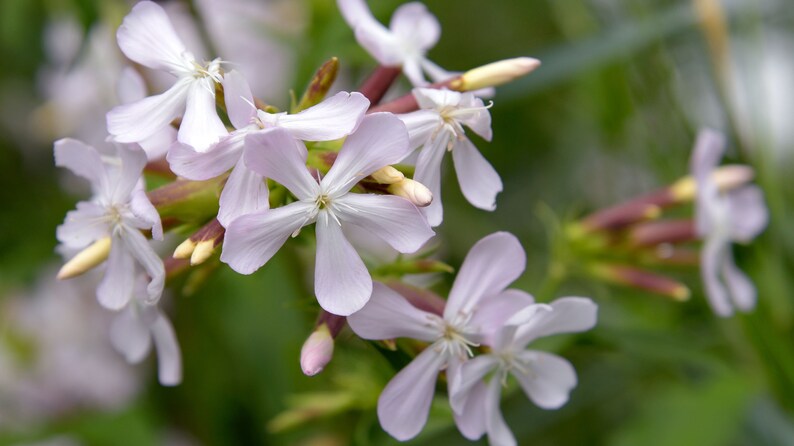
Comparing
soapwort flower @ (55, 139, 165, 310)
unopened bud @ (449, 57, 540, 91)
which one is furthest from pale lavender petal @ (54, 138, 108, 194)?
unopened bud @ (449, 57, 540, 91)

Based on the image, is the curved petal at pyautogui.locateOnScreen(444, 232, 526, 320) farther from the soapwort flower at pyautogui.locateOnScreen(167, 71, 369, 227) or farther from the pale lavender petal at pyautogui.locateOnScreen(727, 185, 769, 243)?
the pale lavender petal at pyautogui.locateOnScreen(727, 185, 769, 243)

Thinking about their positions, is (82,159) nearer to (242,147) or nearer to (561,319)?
(242,147)

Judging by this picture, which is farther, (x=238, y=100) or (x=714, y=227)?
(x=714, y=227)

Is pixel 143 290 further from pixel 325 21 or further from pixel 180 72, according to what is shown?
pixel 325 21

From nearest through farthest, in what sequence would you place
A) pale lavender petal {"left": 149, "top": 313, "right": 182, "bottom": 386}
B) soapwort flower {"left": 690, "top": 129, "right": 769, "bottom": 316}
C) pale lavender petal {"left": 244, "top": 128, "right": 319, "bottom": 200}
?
1. pale lavender petal {"left": 244, "top": 128, "right": 319, "bottom": 200}
2. pale lavender petal {"left": 149, "top": 313, "right": 182, "bottom": 386}
3. soapwort flower {"left": 690, "top": 129, "right": 769, "bottom": 316}

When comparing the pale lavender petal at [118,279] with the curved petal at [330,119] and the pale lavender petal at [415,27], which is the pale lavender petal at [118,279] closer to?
the curved petal at [330,119]

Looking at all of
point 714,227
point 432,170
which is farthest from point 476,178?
point 714,227

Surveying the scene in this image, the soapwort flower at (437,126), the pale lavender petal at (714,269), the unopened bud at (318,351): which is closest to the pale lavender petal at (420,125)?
the soapwort flower at (437,126)
